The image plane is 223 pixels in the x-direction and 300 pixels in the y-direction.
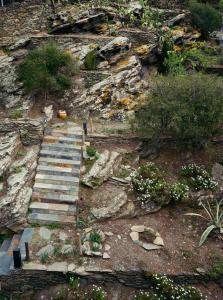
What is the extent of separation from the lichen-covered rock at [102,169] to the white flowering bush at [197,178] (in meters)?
2.53

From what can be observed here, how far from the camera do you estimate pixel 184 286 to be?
8.48 m

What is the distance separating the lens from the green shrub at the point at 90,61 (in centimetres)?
1599

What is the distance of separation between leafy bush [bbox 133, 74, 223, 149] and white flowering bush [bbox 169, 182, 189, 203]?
2063mm

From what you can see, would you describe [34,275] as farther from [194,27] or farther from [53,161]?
[194,27]

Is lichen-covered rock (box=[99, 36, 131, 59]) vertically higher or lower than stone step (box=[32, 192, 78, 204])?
higher

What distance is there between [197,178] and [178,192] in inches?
47.3

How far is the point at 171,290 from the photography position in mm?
8156

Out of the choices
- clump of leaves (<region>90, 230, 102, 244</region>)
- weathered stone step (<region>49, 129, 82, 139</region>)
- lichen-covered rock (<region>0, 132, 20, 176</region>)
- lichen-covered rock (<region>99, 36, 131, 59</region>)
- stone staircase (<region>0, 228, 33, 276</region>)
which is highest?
lichen-covered rock (<region>99, 36, 131, 59</region>)

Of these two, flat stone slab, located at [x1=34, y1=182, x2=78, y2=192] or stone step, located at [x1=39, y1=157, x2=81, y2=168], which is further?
stone step, located at [x1=39, y1=157, x2=81, y2=168]

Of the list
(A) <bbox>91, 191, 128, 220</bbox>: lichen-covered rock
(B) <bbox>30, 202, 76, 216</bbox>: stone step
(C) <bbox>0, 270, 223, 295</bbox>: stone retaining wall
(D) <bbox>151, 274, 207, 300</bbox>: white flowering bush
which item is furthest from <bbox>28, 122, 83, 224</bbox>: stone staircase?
(D) <bbox>151, 274, 207, 300</bbox>: white flowering bush

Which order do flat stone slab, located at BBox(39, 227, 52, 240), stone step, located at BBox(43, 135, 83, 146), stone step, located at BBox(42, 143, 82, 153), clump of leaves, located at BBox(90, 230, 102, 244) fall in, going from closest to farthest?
clump of leaves, located at BBox(90, 230, 102, 244)
flat stone slab, located at BBox(39, 227, 52, 240)
stone step, located at BBox(42, 143, 82, 153)
stone step, located at BBox(43, 135, 83, 146)

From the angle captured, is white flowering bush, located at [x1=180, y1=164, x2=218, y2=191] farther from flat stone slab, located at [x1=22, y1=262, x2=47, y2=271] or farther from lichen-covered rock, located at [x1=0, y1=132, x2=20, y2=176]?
lichen-covered rock, located at [x1=0, y1=132, x2=20, y2=176]

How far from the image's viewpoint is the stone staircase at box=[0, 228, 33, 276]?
8.52 meters

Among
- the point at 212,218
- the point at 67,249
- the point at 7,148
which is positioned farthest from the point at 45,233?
the point at 212,218
